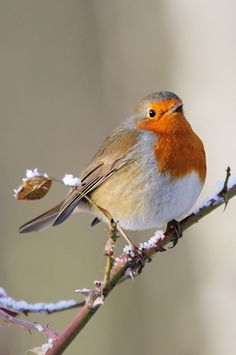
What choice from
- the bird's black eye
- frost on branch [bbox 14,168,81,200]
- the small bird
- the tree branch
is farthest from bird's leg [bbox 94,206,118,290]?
the bird's black eye

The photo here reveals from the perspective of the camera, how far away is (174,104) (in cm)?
231

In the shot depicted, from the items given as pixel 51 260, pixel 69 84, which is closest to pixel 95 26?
pixel 69 84

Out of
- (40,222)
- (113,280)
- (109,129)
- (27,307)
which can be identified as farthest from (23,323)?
→ (109,129)

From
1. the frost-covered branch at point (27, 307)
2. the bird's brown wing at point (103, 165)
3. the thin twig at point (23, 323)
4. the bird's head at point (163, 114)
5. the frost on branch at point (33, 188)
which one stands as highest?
the frost on branch at point (33, 188)

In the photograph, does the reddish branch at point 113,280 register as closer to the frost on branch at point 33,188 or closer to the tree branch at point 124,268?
the tree branch at point 124,268

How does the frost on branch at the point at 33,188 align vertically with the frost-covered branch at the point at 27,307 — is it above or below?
above

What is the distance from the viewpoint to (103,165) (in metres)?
2.46

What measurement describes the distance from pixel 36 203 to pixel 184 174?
339 centimetres

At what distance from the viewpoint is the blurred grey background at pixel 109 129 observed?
4168 millimetres

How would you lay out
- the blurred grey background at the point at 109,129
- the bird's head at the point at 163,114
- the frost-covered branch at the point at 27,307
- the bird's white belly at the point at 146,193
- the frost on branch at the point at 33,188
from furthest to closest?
the blurred grey background at the point at 109,129 < the bird's head at the point at 163,114 < the bird's white belly at the point at 146,193 < the frost on branch at the point at 33,188 < the frost-covered branch at the point at 27,307

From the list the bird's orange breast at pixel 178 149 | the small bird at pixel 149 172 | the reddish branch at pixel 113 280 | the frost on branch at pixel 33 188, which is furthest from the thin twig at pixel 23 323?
the bird's orange breast at pixel 178 149

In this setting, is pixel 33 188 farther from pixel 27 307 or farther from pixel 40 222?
pixel 40 222

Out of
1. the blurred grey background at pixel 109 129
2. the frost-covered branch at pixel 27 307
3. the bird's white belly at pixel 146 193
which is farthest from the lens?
the blurred grey background at pixel 109 129

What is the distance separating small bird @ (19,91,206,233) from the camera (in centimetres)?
216
